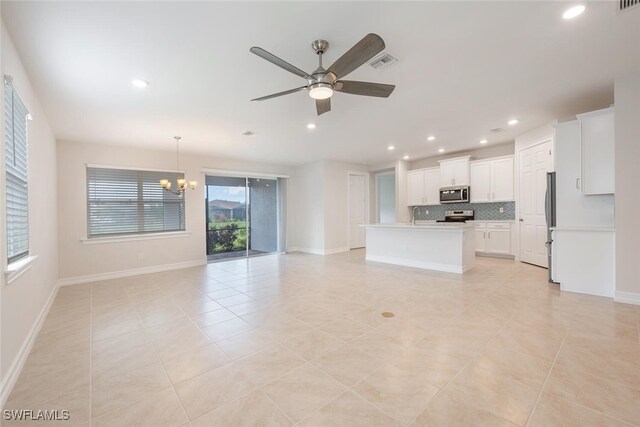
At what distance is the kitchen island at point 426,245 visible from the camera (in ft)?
16.5

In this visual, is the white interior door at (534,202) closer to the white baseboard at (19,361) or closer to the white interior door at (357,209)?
the white interior door at (357,209)

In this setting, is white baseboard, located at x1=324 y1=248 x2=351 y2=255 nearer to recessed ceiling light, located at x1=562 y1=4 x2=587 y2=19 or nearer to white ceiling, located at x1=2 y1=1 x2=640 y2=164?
white ceiling, located at x1=2 y1=1 x2=640 y2=164

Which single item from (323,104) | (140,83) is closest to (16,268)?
(140,83)

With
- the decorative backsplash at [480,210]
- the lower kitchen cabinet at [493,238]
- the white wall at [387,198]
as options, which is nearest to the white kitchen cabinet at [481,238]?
the lower kitchen cabinet at [493,238]

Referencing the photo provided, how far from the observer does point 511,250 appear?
6148 millimetres

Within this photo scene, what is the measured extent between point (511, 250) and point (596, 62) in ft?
14.3

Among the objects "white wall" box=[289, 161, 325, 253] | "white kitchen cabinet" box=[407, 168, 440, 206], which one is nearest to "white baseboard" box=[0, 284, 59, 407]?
"white wall" box=[289, 161, 325, 253]

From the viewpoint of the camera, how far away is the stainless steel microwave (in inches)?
269

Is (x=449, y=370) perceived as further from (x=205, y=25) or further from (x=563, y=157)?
(x=563, y=157)

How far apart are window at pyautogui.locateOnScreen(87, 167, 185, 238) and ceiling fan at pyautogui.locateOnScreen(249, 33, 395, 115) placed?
484 centimetres

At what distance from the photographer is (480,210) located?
6945 millimetres

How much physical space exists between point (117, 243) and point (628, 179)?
26.5 feet
